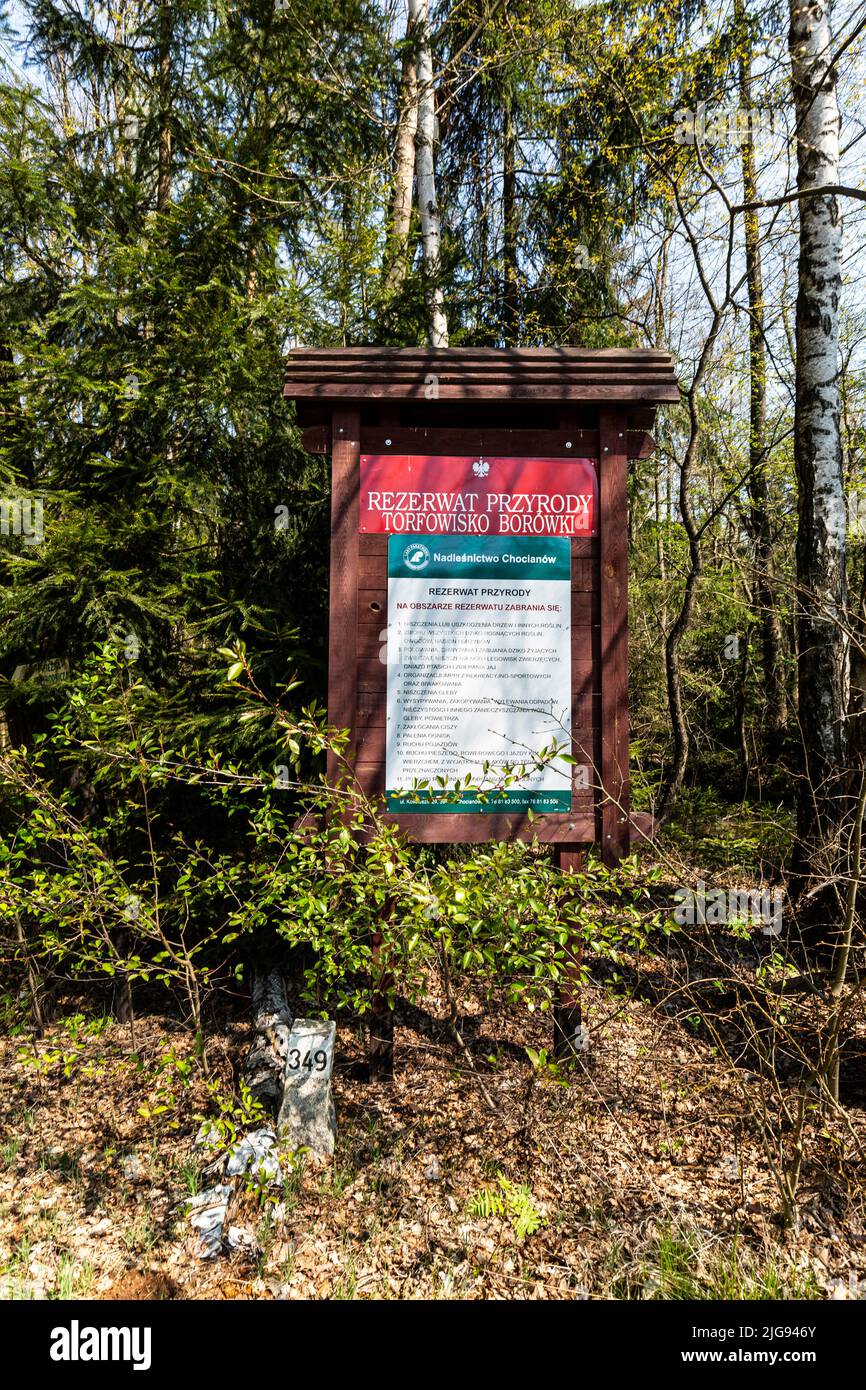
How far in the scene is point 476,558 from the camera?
3463mm

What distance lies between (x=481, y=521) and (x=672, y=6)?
23.3ft

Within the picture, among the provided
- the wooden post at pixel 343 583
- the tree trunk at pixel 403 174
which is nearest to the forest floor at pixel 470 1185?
the wooden post at pixel 343 583

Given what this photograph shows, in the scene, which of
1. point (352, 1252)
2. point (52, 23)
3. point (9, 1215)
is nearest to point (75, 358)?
point (52, 23)

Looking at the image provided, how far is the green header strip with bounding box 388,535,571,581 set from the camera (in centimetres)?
346

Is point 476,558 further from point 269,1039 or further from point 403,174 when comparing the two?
point 403,174

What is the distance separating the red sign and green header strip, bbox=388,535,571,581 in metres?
0.05

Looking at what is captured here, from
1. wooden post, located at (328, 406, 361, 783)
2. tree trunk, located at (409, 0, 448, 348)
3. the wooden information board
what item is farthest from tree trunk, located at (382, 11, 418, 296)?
wooden post, located at (328, 406, 361, 783)

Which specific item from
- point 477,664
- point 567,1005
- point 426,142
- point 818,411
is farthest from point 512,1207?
point 426,142

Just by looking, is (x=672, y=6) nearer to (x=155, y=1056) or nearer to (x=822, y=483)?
(x=822, y=483)

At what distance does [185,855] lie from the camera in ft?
14.8

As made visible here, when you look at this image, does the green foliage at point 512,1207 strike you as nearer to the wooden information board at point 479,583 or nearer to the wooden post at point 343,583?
the wooden information board at point 479,583

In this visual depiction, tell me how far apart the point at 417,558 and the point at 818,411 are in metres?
2.70

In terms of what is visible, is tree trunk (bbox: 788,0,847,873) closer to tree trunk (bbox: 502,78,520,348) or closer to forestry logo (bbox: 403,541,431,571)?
forestry logo (bbox: 403,541,431,571)
